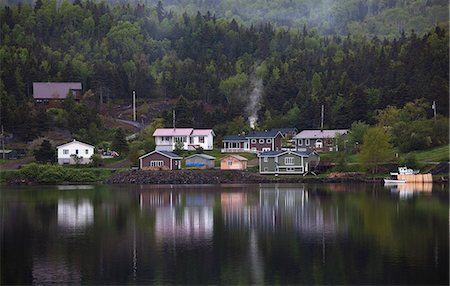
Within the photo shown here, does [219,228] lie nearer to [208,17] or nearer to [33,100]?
[33,100]

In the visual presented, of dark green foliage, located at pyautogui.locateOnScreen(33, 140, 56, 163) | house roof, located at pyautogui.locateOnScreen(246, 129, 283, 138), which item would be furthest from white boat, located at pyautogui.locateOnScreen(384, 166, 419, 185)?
dark green foliage, located at pyautogui.locateOnScreen(33, 140, 56, 163)

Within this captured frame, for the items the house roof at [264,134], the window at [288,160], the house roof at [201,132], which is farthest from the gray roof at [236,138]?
the window at [288,160]

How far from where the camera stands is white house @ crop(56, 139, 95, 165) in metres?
62.9

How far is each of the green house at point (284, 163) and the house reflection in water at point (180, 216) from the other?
13657 millimetres

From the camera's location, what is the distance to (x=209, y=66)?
346 feet

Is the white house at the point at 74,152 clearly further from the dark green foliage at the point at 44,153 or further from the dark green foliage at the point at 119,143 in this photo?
the dark green foliage at the point at 119,143

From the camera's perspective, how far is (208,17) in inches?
5281

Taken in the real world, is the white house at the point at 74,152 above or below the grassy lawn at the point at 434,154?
above

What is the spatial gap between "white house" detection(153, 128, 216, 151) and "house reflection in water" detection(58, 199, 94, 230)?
27975 millimetres

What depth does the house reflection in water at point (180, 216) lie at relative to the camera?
1052 inches

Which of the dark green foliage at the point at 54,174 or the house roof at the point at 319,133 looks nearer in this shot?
the dark green foliage at the point at 54,174

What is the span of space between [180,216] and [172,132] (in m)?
37.1

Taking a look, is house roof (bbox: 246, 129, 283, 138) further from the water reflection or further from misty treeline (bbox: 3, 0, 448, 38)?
misty treeline (bbox: 3, 0, 448, 38)

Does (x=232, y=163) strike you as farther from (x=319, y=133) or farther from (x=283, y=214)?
(x=283, y=214)
